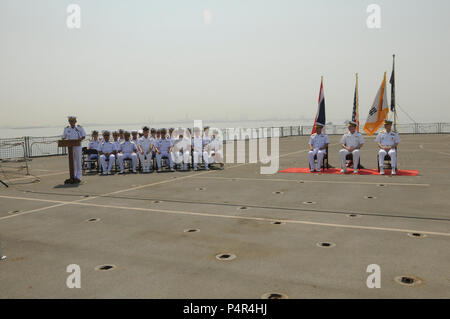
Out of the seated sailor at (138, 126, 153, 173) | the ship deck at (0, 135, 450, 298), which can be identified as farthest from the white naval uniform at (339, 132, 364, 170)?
the seated sailor at (138, 126, 153, 173)

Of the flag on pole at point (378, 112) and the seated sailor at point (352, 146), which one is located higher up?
the flag on pole at point (378, 112)

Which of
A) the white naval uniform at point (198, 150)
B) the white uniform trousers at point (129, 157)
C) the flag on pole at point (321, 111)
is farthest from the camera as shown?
the flag on pole at point (321, 111)

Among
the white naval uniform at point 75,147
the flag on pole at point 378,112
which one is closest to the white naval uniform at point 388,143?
the flag on pole at point 378,112

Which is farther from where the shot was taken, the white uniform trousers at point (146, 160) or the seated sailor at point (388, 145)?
the white uniform trousers at point (146, 160)

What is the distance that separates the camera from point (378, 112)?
46.2ft

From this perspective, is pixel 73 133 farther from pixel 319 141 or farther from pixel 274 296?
pixel 274 296

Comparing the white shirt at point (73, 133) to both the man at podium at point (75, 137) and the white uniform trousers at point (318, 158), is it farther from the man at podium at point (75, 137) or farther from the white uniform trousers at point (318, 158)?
the white uniform trousers at point (318, 158)

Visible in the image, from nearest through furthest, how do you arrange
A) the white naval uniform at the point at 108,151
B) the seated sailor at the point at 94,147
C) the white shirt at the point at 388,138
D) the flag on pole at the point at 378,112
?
the white shirt at the point at 388,138 < the white naval uniform at the point at 108,151 < the seated sailor at the point at 94,147 < the flag on pole at the point at 378,112

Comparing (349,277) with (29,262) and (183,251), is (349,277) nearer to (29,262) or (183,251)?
(183,251)

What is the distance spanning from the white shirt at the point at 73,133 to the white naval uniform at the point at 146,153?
2.30 meters

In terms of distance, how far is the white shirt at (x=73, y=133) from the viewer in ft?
A: 35.1

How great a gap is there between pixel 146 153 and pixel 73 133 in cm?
268

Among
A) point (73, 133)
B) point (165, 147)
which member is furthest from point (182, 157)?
point (73, 133)
